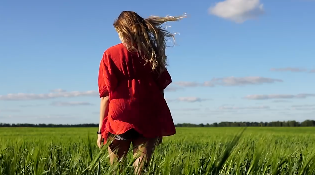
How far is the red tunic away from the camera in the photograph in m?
3.26

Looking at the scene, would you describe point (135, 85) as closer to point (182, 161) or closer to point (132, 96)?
point (132, 96)

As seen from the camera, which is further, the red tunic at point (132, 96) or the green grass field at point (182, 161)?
the red tunic at point (132, 96)

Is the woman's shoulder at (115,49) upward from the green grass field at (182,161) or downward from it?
upward

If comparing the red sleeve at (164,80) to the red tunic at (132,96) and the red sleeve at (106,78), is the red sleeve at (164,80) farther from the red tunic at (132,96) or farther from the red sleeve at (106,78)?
the red sleeve at (106,78)

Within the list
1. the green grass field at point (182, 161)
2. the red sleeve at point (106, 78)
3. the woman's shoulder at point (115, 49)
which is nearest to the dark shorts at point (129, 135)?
the green grass field at point (182, 161)

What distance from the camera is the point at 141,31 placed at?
3.29 m

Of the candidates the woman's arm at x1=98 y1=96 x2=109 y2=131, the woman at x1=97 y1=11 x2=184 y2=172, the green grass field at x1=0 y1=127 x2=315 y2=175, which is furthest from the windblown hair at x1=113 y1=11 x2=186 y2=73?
the green grass field at x1=0 y1=127 x2=315 y2=175

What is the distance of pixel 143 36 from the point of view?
329 cm

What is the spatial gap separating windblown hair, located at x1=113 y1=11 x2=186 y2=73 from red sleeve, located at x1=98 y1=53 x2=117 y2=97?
21 centimetres

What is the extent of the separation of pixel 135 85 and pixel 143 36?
399 millimetres

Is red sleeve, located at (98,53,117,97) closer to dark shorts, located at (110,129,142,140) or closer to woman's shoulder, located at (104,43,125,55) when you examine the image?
woman's shoulder, located at (104,43,125,55)

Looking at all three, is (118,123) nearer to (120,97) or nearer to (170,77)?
(120,97)

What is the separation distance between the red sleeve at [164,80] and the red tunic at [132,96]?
0.03m

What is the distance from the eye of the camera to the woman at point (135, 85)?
3.26 metres
